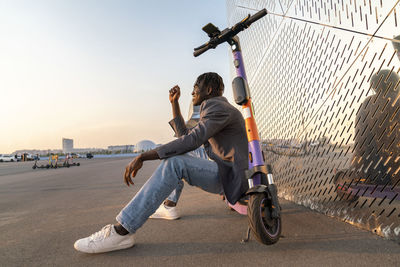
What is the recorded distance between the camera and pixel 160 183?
1822 mm

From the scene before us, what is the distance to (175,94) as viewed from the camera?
2557mm

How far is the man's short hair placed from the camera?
2156mm

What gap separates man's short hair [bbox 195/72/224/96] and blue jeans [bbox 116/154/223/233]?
641 mm

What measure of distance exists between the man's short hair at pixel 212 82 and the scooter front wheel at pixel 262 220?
1.00m

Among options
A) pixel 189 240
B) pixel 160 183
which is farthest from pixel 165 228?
pixel 160 183

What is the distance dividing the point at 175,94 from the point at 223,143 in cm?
87

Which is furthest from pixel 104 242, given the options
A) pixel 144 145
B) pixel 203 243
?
pixel 144 145

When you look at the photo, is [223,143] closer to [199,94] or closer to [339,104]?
[199,94]

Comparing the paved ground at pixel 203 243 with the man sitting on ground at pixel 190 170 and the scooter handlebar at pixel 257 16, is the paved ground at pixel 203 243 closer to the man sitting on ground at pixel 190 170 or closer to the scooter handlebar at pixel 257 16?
the man sitting on ground at pixel 190 170

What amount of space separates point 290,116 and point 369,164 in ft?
3.97

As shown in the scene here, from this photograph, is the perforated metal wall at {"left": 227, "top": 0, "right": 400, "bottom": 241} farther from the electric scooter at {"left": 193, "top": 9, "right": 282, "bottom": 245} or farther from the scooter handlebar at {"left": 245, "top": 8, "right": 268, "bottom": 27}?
the electric scooter at {"left": 193, "top": 9, "right": 282, "bottom": 245}

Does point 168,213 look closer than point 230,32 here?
No

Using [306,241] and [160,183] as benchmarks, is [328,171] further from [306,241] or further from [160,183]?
[160,183]

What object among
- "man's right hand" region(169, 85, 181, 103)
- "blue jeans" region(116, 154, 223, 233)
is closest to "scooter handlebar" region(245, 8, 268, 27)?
"man's right hand" region(169, 85, 181, 103)
